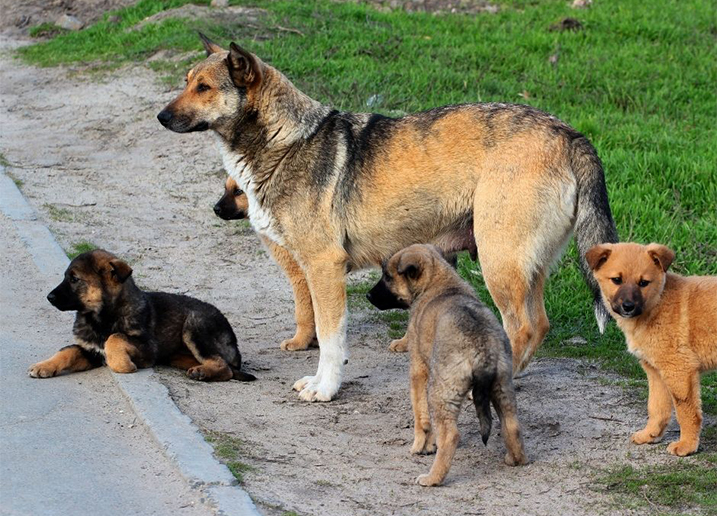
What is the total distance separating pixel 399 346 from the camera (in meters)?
7.63

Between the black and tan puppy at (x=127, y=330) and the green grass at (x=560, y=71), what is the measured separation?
5.72ft

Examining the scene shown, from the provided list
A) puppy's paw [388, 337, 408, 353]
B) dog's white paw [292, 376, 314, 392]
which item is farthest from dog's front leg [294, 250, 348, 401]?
puppy's paw [388, 337, 408, 353]

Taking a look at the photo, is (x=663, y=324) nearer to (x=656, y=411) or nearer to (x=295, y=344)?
(x=656, y=411)

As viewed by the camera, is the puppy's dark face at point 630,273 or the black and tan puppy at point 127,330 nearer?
the puppy's dark face at point 630,273

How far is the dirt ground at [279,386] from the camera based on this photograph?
5.24m

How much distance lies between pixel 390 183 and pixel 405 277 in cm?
107

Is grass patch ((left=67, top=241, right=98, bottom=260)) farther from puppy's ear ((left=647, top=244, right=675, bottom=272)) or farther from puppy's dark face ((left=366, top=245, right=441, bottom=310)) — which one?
puppy's ear ((left=647, top=244, right=675, bottom=272))

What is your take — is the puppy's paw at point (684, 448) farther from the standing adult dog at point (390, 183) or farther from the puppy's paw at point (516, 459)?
the standing adult dog at point (390, 183)

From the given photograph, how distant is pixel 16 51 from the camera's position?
16812mm

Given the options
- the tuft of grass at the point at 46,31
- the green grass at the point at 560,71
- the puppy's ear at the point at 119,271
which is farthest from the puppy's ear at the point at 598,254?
the tuft of grass at the point at 46,31

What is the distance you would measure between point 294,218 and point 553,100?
6.39m

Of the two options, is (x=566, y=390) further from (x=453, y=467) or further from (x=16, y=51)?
(x=16, y=51)

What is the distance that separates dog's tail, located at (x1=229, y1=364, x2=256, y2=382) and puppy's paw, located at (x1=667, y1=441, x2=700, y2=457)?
2.56 metres

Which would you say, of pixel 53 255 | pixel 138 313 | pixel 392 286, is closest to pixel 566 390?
pixel 392 286
